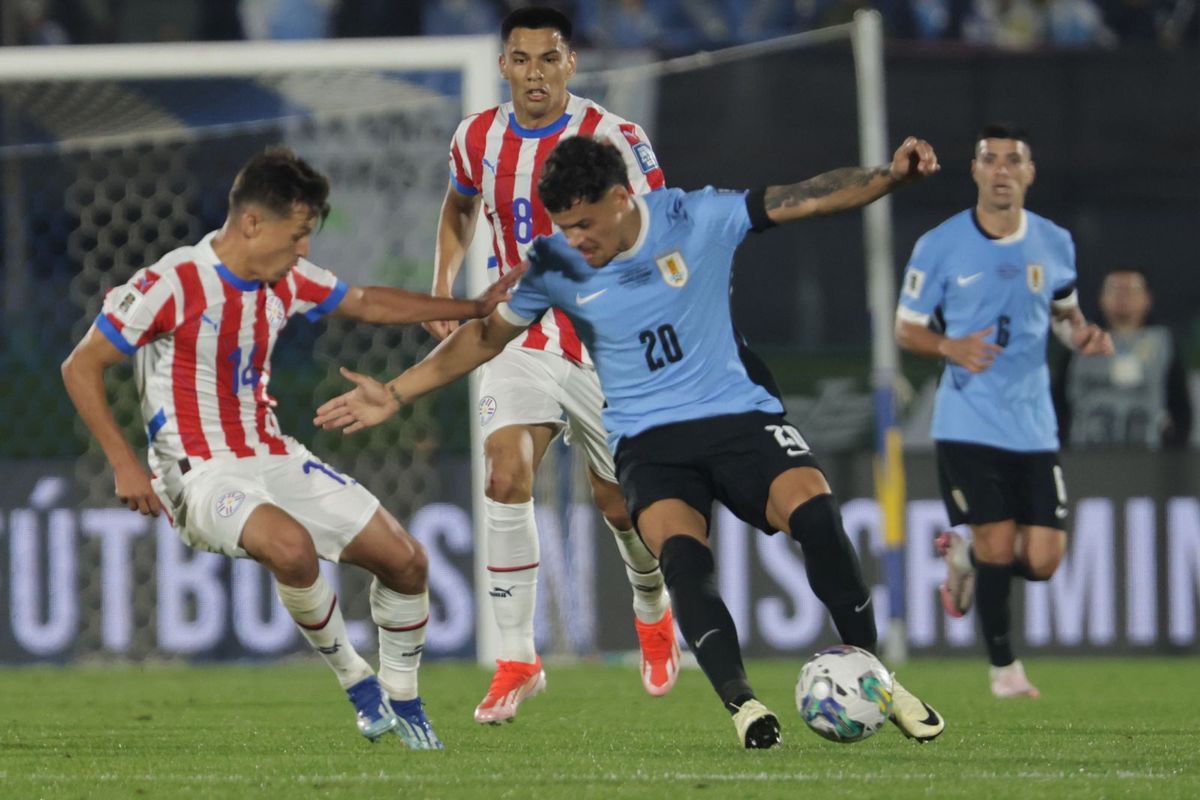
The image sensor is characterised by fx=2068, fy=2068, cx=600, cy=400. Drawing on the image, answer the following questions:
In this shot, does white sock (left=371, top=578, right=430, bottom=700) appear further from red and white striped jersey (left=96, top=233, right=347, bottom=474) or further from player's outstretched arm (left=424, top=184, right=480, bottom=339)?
player's outstretched arm (left=424, top=184, right=480, bottom=339)

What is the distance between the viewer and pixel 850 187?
5457 mm

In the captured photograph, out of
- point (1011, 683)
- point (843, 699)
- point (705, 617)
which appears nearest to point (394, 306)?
point (705, 617)

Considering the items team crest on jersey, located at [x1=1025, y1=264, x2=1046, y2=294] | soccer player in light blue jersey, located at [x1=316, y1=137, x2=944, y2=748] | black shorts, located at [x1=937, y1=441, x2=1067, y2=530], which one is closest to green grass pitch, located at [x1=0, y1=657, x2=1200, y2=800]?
soccer player in light blue jersey, located at [x1=316, y1=137, x2=944, y2=748]

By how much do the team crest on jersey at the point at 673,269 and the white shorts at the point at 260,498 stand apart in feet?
3.67

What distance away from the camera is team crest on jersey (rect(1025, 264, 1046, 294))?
8289mm

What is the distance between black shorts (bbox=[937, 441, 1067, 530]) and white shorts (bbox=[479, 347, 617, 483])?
2.08m

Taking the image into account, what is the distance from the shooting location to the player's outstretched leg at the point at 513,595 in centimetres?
673

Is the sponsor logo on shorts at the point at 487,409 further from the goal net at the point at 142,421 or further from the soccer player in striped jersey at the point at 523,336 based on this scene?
the goal net at the point at 142,421

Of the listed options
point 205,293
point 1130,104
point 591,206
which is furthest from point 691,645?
point 1130,104

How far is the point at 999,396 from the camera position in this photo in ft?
27.1

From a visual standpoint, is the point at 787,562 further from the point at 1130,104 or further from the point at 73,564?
the point at 1130,104

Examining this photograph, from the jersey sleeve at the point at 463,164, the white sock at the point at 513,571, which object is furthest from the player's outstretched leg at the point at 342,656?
the jersey sleeve at the point at 463,164

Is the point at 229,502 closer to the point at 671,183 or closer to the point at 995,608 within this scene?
the point at 995,608

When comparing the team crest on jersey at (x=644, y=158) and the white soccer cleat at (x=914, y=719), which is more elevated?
the team crest on jersey at (x=644, y=158)
